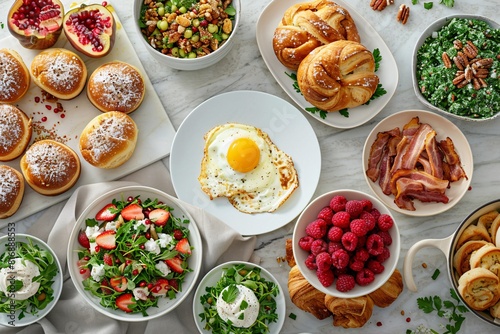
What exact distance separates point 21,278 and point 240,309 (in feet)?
4.42

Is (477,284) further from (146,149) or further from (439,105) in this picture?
(146,149)

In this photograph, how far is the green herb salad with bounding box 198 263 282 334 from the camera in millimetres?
3611

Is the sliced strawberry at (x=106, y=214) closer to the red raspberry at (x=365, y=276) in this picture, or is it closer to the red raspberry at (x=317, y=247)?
the red raspberry at (x=317, y=247)

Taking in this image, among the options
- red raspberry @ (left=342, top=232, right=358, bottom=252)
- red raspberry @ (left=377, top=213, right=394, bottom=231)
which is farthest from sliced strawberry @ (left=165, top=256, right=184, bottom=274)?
red raspberry @ (left=377, top=213, right=394, bottom=231)

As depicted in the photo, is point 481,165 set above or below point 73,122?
below

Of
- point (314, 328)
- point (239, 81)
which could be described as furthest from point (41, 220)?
point (314, 328)

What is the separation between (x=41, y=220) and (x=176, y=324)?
1.13 metres

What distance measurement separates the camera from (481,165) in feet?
13.4

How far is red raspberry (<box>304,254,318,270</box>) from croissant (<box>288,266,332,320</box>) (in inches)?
8.4

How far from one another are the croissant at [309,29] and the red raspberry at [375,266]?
54.5 inches

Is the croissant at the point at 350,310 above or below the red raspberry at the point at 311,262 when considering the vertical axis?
below

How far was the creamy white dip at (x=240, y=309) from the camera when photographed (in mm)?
3596

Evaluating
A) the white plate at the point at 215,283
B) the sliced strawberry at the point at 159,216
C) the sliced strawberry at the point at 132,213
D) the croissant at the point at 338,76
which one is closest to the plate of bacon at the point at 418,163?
the croissant at the point at 338,76

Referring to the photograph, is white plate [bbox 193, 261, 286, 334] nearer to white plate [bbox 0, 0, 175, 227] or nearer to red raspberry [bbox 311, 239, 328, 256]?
red raspberry [bbox 311, 239, 328, 256]
